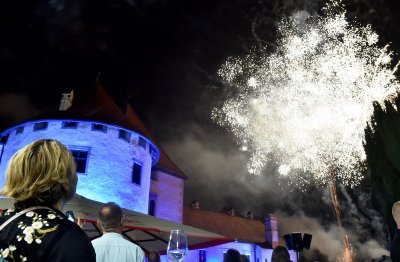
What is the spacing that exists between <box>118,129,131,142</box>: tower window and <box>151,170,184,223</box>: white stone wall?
22.0 ft

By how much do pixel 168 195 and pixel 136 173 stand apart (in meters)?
6.72

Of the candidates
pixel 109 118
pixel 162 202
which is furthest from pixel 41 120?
pixel 162 202

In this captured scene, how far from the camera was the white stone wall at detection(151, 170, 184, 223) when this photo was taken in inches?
975

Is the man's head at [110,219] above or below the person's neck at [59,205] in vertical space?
above

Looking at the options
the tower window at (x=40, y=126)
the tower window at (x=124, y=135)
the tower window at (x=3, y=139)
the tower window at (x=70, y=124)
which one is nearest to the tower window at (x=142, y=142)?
the tower window at (x=124, y=135)

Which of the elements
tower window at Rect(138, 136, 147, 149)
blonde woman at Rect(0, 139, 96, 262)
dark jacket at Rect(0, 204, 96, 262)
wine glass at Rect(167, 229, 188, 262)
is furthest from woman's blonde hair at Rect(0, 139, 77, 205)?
tower window at Rect(138, 136, 147, 149)

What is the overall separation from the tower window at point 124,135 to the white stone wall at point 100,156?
208 mm

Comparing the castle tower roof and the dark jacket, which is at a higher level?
the castle tower roof

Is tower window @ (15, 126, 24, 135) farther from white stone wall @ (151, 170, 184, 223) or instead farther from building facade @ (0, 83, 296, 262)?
white stone wall @ (151, 170, 184, 223)

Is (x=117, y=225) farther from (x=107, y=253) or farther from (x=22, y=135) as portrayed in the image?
(x=22, y=135)

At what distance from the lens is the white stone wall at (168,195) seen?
24.8 meters

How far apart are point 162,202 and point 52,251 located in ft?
78.7

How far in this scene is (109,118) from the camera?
18.4 meters

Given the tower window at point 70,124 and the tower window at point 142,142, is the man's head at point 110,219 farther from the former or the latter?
the tower window at point 142,142
